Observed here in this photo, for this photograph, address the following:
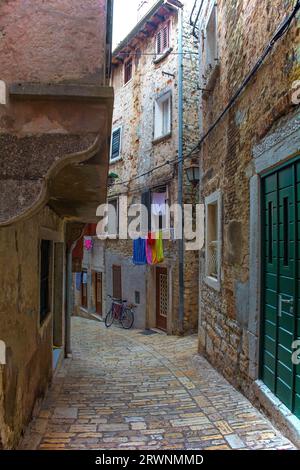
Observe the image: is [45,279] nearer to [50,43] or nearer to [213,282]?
[213,282]

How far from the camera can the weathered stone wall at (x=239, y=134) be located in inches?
152

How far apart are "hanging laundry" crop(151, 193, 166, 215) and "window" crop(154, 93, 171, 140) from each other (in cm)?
184

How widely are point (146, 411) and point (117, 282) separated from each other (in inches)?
410

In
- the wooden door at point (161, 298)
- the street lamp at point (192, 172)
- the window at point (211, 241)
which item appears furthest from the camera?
the wooden door at point (161, 298)

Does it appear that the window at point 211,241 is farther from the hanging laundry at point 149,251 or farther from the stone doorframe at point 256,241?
the hanging laundry at point 149,251

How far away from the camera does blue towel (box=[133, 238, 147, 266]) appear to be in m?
11.9

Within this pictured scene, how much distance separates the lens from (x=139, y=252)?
12070 mm

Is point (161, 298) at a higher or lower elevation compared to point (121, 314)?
higher

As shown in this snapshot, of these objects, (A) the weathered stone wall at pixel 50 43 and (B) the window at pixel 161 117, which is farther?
(B) the window at pixel 161 117

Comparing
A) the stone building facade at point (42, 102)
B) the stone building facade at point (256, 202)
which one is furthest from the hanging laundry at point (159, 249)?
the stone building facade at point (42, 102)

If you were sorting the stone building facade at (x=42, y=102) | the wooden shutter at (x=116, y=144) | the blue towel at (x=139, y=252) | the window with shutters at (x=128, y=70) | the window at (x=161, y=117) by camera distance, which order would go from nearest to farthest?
1. the stone building facade at (x=42, y=102)
2. the blue towel at (x=139, y=252)
3. the window at (x=161, y=117)
4. the window with shutters at (x=128, y=70)
5. the wooden shutter at (x=116, y=144)

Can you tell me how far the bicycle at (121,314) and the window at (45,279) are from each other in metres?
7.84

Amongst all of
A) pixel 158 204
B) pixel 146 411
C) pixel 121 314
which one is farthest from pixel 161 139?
pixel 146 411

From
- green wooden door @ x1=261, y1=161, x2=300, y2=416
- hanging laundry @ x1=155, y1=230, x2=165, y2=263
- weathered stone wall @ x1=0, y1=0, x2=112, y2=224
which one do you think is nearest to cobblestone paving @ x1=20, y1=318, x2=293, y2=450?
green wooden door @ x1=261, y1=161, x2=300, y2=416
